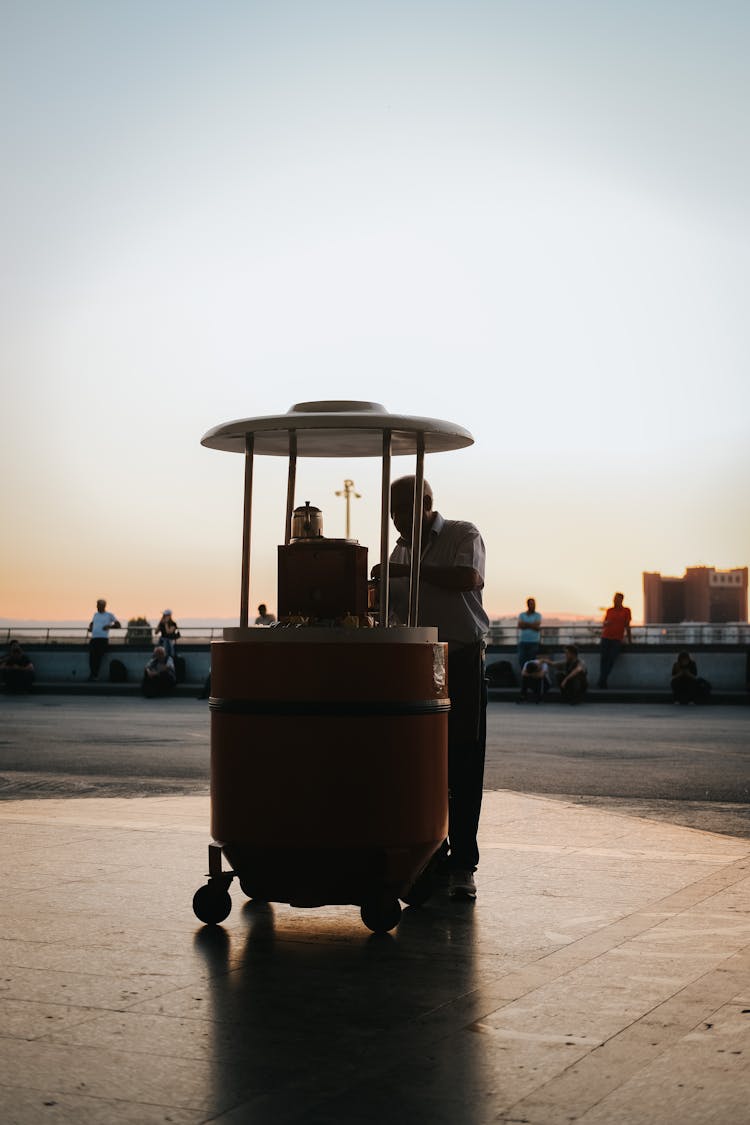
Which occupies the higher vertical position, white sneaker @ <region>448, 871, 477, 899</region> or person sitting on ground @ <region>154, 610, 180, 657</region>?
person sitting on ground @ <region>154, 610, 180, 657</region>

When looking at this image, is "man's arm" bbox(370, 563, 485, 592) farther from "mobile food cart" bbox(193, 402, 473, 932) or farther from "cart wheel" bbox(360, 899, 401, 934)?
"cart wheel" bbox(360, 899, 401, 934)

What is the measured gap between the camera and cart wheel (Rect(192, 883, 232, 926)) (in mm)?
5363

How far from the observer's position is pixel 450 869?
612 cm

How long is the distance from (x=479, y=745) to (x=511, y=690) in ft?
73.6

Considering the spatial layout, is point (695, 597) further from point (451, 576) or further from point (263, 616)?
point (451, 576)

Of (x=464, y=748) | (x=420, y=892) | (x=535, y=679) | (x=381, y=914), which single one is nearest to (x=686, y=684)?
(x=535, y=679)

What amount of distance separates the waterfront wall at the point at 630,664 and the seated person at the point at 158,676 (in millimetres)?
2508

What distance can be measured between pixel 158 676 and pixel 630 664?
32.5 ft

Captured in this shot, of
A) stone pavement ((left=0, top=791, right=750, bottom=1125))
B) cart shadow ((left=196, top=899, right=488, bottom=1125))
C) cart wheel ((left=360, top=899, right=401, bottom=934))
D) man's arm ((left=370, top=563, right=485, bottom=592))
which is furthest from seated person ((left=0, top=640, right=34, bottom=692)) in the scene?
cart wheel ((left=360, top=899, right=401, bottom=934))

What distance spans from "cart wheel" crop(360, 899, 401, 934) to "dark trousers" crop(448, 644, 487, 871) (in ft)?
3.10

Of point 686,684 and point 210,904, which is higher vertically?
point 686,684

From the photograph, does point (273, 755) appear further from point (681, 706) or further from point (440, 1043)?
point (681, 706)

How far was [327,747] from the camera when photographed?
501cm

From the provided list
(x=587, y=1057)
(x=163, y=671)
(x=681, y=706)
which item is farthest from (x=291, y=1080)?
(x=163, y=671)
